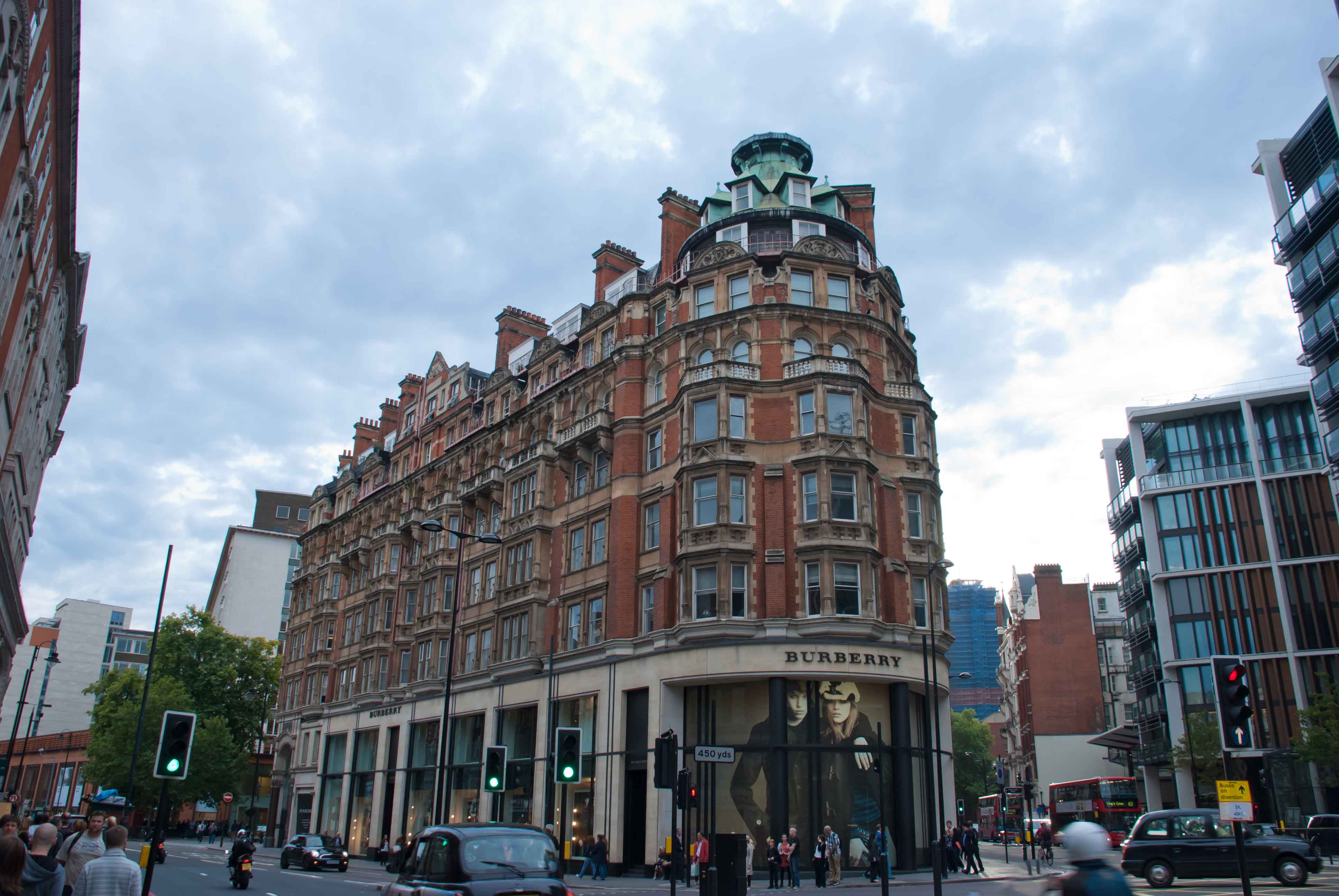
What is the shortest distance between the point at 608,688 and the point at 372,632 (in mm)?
25489

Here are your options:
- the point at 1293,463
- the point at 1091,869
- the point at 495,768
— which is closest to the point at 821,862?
the point at 495,768

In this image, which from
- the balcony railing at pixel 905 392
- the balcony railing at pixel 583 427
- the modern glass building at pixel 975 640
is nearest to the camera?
the balcony railing at pixel 905 392

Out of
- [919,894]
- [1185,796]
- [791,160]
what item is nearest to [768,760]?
[919,894]

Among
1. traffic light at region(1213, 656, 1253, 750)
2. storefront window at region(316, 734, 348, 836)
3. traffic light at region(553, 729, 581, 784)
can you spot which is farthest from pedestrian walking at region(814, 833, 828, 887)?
storefront window at region(316, 734, 348, 836)

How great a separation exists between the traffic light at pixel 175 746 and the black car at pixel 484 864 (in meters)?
4.72

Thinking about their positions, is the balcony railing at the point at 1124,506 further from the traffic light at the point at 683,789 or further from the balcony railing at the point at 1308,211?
the traffic light at the point at 683,789

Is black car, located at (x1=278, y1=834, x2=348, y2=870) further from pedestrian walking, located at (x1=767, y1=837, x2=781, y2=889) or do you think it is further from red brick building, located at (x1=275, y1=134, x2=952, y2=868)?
pedestrian walking, located at (x1=767, y1=837, x2=781, y2=889)

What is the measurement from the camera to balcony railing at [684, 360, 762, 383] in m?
38.1

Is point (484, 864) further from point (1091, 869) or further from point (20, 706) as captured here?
point (20, 706)

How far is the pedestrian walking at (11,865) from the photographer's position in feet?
28.4

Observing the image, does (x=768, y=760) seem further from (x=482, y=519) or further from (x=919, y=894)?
(x=482, y=519)

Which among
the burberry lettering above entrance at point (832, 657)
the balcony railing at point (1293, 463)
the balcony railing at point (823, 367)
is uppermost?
the balcony railing at point (1293, 463)

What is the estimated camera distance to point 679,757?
35.6 m

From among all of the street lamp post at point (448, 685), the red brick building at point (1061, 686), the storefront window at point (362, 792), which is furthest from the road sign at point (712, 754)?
the red brick building at point (1061, 686)
